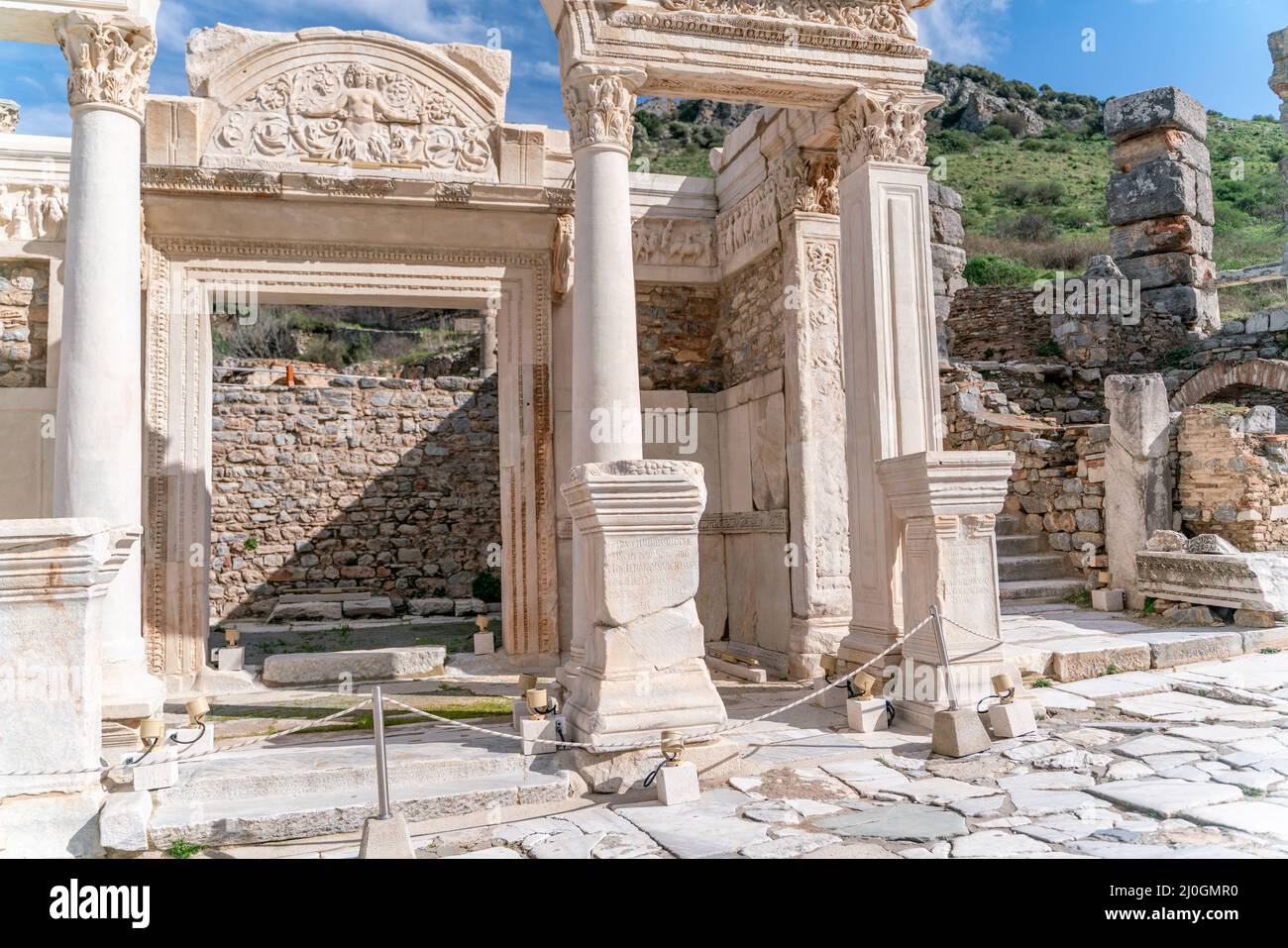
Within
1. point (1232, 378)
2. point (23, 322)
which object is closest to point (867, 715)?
point (23, 322)

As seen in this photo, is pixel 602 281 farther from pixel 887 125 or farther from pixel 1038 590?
pixel 1038 590

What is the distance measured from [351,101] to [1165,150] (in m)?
15.4

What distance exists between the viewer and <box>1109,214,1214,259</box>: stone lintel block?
56.4 feet

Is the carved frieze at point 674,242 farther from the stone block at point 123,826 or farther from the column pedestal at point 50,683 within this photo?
the stone block at point 123,826

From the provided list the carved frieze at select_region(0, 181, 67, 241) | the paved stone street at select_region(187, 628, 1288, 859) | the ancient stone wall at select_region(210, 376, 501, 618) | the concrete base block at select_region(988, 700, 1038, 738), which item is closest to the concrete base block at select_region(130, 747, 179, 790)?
the paved stone street at select_region(187, 628, 1288, 859)

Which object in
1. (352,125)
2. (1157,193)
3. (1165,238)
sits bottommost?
(352,125)

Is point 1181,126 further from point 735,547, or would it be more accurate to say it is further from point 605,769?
point 605,769

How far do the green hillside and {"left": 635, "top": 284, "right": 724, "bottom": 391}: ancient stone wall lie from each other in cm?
1780

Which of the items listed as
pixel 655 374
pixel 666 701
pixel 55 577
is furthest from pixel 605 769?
pixel 655 374

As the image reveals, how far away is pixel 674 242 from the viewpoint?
984 cm

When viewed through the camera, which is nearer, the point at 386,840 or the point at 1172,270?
the point at 386,840

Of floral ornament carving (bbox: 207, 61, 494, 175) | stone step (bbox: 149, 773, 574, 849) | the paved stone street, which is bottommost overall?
the paved stone street

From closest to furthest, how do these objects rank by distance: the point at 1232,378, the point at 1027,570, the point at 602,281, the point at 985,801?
the point at 985,801 < the point at 602,281 < the point at 1027,570 < the point at 1232,378

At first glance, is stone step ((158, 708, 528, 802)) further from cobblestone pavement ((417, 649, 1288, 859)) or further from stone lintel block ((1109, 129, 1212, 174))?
stone lintel block ((1109, 129, 1212, 174))
